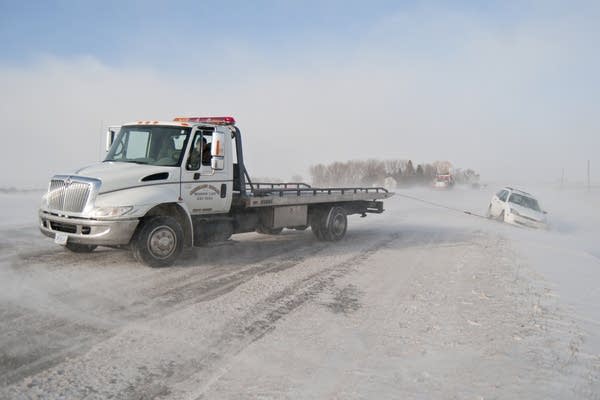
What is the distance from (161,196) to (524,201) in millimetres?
15409

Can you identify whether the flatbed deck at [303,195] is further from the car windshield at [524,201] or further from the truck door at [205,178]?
the car windshield at [524,201]

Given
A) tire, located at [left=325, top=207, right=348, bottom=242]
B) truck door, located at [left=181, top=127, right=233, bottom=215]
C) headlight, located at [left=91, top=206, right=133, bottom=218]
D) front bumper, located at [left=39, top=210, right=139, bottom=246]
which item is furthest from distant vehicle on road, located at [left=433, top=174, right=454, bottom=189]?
headlight, located at [left=91, top=206, right=133, bottom=218]

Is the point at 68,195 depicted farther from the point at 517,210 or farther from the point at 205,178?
the point at 517,210

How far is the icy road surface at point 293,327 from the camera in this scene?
3.40 m

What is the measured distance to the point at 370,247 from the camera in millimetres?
10312

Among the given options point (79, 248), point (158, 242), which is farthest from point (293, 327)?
point (79, 248)

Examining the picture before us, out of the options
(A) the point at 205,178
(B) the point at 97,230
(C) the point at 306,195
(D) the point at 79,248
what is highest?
(A) the point at 205,178

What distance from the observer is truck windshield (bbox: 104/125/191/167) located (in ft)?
25.2

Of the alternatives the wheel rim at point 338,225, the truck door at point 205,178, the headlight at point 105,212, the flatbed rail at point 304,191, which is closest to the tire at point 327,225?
the wheel rim at point 338,225

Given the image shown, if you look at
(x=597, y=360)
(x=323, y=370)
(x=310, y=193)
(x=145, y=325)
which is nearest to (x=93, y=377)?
(x=145, y=325)

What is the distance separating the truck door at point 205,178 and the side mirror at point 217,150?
0.07 feet

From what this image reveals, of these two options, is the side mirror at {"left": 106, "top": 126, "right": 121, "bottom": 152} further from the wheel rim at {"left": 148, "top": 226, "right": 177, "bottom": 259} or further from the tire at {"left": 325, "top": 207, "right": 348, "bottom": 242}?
the tire at {"left": 325, "top": 207, "right": 348, "bottom": 242}

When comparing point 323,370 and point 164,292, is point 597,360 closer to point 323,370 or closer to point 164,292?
point 323,370

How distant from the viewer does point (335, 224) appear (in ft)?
36.8
